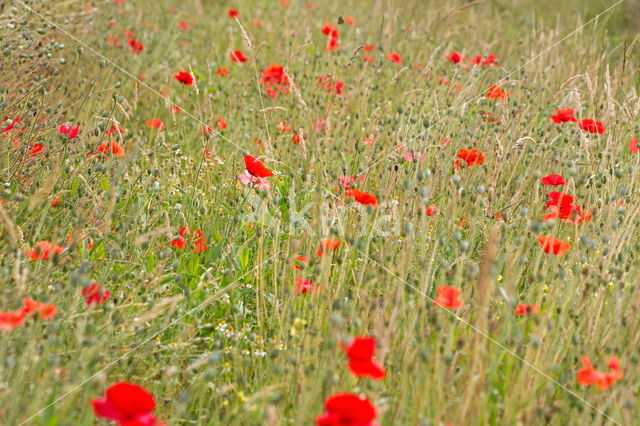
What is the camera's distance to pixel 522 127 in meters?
3.69

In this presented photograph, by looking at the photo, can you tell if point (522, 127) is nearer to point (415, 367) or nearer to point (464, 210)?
point (464, 210)

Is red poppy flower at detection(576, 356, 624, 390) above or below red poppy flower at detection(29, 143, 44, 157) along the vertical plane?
above

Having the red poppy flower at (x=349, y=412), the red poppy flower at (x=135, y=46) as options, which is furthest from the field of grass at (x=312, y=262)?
the red poppy flower at (x=135, y=46)

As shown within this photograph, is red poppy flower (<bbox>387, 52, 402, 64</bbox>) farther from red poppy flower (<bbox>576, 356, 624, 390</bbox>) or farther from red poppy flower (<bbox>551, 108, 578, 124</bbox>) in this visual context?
red poppy flower (<bbox>576, 356, 624, 390</bbox>)

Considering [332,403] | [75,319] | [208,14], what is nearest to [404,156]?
[75,319]

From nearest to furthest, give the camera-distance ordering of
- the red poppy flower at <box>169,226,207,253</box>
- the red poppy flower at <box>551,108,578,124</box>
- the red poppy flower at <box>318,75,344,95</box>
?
the red poppy flower at <box>169,226,207,253</box> → the red poppy flower at <box>551,108,578,124</box> → the red poppy flower at <box>318,75,344,95</box>

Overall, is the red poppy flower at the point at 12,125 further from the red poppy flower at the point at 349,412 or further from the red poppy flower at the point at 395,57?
the red poppy flower at the point at 395,57

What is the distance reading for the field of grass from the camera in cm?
174

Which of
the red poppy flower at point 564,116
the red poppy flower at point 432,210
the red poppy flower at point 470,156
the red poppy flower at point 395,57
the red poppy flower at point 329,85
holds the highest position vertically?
the red poppy flower at point 564,116

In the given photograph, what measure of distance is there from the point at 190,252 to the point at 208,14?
202 inches

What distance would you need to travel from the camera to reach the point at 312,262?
7.25 ft

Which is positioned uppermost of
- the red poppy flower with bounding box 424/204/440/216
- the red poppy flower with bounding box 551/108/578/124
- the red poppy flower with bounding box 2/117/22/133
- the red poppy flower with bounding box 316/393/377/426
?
the red poppy flower with bounding box 551/108/578/124

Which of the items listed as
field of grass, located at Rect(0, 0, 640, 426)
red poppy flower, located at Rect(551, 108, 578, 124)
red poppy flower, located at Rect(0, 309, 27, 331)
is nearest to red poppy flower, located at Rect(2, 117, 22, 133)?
field of grass, located at Rect(0, 0, 640, 426)

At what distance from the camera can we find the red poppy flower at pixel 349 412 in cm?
131
